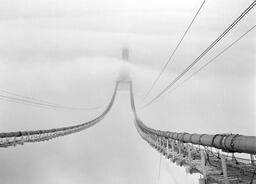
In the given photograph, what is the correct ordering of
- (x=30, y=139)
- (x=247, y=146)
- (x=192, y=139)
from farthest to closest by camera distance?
(x=30, y=139)
(x=192, y=139)
(x=247, y=146)

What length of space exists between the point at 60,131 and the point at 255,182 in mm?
69001

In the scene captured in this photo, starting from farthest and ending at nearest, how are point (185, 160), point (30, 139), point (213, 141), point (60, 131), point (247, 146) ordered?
point (60, 131)
point (30, 139)
point (185, 160)
point (213, 141)
point (247, 146)

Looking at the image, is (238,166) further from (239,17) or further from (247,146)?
(247,146)

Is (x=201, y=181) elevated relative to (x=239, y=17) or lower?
lower

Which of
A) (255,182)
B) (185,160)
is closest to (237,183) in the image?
(255,182)

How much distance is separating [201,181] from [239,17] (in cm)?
1030

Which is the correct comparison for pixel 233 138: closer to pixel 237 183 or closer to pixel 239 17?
pixel 237 183

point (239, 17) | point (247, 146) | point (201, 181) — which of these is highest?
point (239, 17)

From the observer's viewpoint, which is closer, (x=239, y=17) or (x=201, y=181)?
(x=201, y=181)

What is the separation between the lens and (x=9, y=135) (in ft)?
149

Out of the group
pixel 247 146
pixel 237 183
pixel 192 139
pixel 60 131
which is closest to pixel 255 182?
pixel 237 183

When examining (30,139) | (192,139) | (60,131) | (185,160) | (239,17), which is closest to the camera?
(239,17)

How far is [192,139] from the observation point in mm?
24375

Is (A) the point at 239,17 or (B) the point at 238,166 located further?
(B) the point at 238,166
